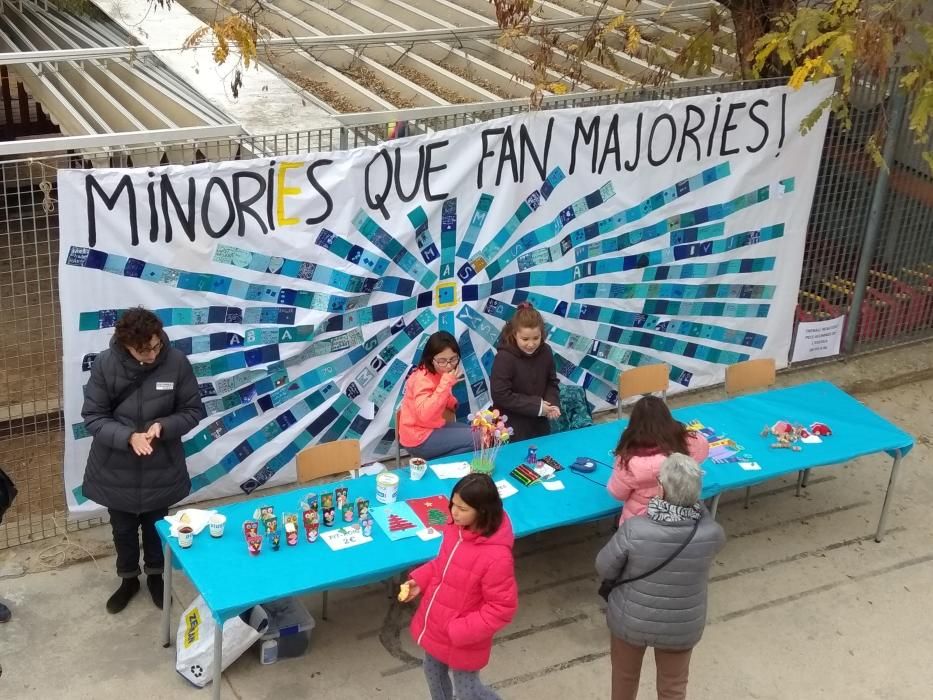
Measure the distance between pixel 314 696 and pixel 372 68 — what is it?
7382 millimetres

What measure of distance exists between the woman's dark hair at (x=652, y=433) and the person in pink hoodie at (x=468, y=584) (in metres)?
1.14

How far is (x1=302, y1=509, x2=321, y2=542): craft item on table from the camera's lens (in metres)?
5.77

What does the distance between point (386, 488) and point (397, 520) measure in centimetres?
23

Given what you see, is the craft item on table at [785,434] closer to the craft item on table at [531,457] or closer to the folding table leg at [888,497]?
the folding table leg at [888,497]

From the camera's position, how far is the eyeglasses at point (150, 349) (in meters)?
5.76

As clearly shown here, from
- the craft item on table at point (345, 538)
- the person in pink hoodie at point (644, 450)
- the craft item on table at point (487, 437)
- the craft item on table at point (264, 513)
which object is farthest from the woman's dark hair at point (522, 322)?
the craft item on table at point (264, 513)

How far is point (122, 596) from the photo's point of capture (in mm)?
6363

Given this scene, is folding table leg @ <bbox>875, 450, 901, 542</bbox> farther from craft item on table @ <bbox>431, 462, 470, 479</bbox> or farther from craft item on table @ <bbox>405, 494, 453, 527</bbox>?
craft item on table @ <bbox>405, 494, 453, 527</bbox>

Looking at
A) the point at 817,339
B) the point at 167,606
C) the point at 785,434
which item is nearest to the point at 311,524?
the point at 167,606

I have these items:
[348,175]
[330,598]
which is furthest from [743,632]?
[348,175]

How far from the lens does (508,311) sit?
793 centimetres

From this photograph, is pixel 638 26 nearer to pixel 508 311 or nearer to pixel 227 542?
pixel 508 311

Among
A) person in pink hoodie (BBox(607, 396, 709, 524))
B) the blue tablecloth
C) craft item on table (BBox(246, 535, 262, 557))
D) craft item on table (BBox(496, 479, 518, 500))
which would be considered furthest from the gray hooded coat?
craft item on table (BBox(246, 535, 262, 557))

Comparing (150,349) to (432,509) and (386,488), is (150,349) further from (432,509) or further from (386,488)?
(432,509)
